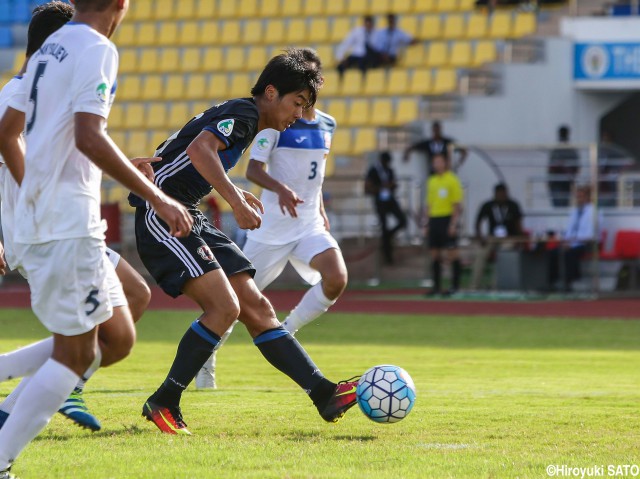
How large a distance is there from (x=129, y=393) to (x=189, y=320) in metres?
7.52

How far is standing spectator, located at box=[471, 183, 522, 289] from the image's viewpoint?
1895 centimetres

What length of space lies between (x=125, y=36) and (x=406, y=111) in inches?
301

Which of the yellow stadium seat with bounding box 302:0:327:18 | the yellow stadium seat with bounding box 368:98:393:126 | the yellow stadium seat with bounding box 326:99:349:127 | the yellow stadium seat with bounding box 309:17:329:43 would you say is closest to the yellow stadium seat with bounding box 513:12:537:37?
the yellow stadium seat with bounding box 368:98:393:126

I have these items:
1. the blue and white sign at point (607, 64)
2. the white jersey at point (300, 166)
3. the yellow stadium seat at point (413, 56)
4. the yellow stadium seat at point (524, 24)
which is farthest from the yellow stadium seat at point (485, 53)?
the white jersey at point (300, 166)

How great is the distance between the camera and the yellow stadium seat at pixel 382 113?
79.5ft

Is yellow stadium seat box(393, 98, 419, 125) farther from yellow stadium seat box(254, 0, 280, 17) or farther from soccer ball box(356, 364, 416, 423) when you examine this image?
soccer ball box(356, 364, 416, 423)


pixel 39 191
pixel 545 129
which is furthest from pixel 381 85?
pixel 39 191

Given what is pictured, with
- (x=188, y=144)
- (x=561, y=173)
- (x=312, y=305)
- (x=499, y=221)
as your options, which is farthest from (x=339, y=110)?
(x=188, y=144)

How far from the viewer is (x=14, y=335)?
12844mm

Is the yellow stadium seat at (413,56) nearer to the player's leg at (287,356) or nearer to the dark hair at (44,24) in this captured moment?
the player's leg at (287,356)

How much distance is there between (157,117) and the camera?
26.3 m

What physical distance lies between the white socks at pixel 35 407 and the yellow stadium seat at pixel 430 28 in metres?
20.9

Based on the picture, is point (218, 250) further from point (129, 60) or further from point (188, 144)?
point (129, 60)

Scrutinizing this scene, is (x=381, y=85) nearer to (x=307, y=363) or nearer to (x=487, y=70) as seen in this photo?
(x=487, y=70)
